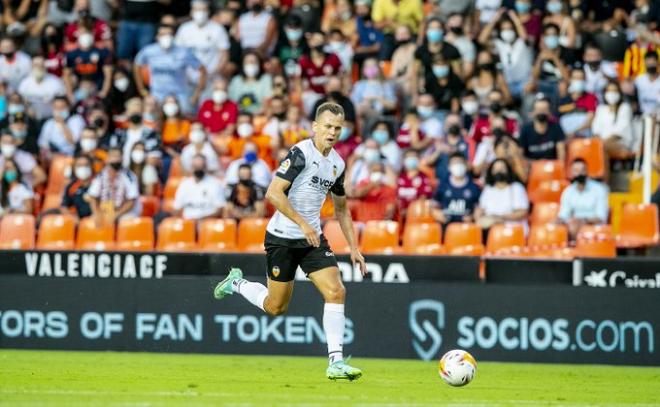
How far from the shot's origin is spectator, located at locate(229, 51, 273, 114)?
21281 mm

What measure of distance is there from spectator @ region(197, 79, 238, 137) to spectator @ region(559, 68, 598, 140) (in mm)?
5041

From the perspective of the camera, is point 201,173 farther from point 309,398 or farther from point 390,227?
point 309,398

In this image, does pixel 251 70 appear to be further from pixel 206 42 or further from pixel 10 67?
pixel 10 67

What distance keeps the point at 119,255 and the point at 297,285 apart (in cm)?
258

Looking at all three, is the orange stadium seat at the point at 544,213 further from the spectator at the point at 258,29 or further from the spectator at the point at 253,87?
the spectator at the point at 258,29

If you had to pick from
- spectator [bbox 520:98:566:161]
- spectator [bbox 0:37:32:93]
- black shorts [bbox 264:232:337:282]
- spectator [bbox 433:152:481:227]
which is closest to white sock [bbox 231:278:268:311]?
black shorts [bbox 264:232:337:282]

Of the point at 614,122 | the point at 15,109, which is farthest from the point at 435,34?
the point at 15,109

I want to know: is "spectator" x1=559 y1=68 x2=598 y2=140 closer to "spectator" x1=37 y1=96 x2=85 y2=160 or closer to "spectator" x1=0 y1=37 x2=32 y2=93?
"spectator" x1=37 y1=96 x2=85 y2=160

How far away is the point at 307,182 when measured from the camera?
11625mm

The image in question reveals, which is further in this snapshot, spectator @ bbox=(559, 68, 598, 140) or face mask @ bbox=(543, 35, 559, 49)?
face mask @ bbox=(543, 35, 559, 49)

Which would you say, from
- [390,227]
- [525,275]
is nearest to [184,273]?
[390,227]

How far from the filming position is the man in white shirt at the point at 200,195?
1942 cm

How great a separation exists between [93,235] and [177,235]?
126 cm

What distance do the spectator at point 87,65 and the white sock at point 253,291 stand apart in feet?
32.6
